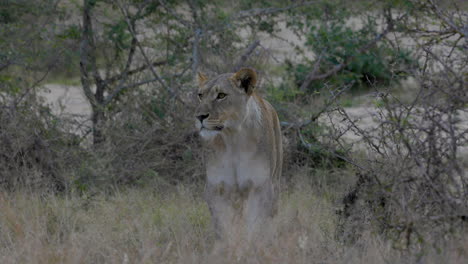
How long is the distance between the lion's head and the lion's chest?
9.5 inches

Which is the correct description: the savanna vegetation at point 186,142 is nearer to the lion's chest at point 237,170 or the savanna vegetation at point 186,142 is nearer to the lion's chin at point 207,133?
the lion's chest at point 237,170

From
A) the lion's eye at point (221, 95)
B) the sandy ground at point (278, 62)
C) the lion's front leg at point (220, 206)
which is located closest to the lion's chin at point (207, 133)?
the lion's eye at point (221, 95)

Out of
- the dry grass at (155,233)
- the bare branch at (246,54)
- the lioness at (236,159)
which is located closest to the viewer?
the dry grass at (155,233)

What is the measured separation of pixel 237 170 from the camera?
5.71 m

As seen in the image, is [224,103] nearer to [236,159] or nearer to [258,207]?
[236,159]

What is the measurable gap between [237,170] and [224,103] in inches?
21.5

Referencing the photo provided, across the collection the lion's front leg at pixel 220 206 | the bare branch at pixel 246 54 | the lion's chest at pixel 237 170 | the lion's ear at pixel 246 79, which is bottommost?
the lion's front leg at pixel 220 206

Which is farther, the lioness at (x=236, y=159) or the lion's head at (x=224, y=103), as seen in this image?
the lioness at (x=236, y=159)

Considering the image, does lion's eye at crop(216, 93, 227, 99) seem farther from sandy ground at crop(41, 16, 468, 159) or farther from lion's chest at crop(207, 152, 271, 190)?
sandy ground at crop(41, 16, 468, 159)

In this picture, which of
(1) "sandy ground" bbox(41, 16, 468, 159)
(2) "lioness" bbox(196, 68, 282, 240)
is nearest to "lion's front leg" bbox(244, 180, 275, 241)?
(2) "lioness" bbox(196, 68, 282, 240)

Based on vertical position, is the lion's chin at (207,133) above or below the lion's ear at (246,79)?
below

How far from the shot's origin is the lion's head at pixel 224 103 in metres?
5.49

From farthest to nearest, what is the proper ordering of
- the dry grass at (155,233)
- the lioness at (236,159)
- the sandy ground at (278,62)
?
the sandy ground at (278,62), the lioness at (236,159), the dry grass at (155,233)

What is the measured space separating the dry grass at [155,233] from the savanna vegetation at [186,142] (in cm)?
2
